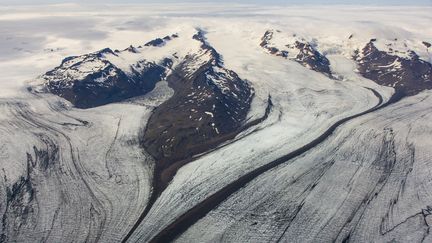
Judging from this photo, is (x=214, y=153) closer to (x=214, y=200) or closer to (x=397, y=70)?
(x=214, y=200)

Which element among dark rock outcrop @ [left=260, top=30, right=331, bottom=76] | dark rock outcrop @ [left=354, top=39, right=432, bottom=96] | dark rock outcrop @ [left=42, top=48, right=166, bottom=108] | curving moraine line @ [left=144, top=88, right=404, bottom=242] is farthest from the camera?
dark rock outcrop @ [left=260, top=30, right=331, bottom=76]

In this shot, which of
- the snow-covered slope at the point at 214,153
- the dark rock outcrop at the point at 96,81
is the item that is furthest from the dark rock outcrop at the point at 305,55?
the dark rock outcrop at the point at 96,81

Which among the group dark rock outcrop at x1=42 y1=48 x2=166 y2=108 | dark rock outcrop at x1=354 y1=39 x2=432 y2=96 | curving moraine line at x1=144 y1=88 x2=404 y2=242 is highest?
dark rock outcrop at x1=354 y1=39 x2=432 y2=96

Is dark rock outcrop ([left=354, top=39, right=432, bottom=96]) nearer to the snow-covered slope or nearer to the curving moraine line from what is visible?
the snow-covered slope

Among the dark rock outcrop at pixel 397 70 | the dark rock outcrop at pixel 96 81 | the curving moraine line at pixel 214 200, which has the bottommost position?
the dark rock outcrop at pixel 96 81

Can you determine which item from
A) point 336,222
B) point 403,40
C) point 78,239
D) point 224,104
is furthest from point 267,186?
point 403,40

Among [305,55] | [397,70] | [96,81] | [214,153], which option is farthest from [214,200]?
[305,55]

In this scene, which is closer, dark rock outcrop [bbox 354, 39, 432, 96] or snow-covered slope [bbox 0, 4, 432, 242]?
snow-covered slope [bbox 0, 4, 432, 242]

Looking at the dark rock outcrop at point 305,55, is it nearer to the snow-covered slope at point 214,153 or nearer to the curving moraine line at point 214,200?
the snow-covered slope at point 214,153

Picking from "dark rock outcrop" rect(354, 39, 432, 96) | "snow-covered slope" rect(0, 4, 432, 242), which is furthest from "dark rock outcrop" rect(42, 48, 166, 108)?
"dark rock outcrop" rect(354, 39, 432, 96)

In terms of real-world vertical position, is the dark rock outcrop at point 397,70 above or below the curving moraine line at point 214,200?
above

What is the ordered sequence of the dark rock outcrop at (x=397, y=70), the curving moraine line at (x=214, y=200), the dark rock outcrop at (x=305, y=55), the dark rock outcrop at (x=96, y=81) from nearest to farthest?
the curving moraine line at (x=214, y=200) < the dark rock outcrop at (x=96, y=81) < the dark rock outcrop at (x=397, y=70) < the dark rock outcrop at (x=305, y=55)
